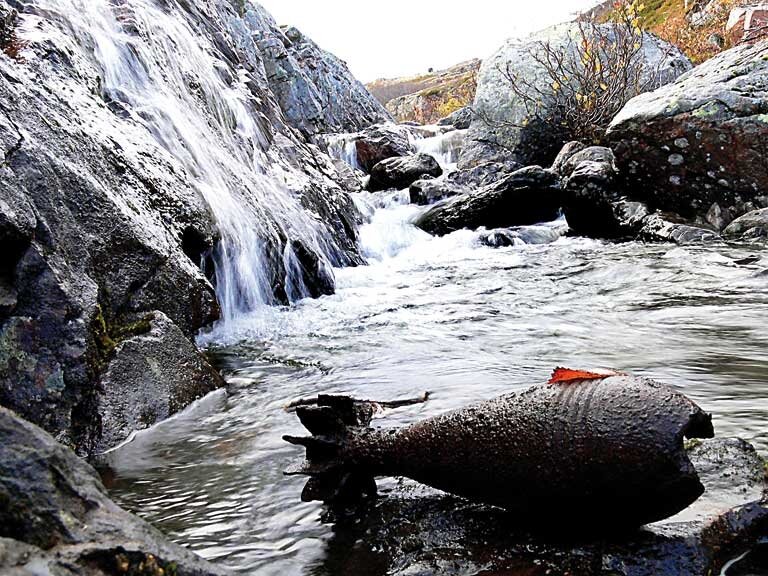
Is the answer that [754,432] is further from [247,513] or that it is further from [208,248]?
[208,248]

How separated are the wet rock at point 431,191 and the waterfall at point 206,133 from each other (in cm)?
569

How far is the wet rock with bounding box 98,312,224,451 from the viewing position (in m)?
3.30

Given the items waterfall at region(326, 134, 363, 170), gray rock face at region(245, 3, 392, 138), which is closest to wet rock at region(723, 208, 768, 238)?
waterfall at region(326, 134, 363, 170)

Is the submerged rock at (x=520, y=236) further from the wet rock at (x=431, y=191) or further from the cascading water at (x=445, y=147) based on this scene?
the cascading water at (x=445, y=147)

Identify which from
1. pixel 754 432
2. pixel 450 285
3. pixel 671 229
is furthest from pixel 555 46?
pixel 754 432

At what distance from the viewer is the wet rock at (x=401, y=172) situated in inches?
698

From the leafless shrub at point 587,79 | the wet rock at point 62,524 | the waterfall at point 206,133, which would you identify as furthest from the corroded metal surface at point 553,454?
the leafless shrub at point 587,79

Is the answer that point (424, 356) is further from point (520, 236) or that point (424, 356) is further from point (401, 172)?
point (401, 172)

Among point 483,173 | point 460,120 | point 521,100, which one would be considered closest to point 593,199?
point 483,173

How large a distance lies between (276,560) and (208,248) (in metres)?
4.27

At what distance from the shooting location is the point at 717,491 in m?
2.07

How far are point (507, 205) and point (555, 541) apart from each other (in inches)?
428

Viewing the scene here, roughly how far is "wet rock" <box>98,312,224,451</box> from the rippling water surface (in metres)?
0.12

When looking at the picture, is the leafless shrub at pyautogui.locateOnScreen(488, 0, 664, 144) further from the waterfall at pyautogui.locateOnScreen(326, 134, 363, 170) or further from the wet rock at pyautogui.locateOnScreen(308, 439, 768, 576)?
the wet rock at pyautogui.locateOnScreen(308, 439, 768, 576)
